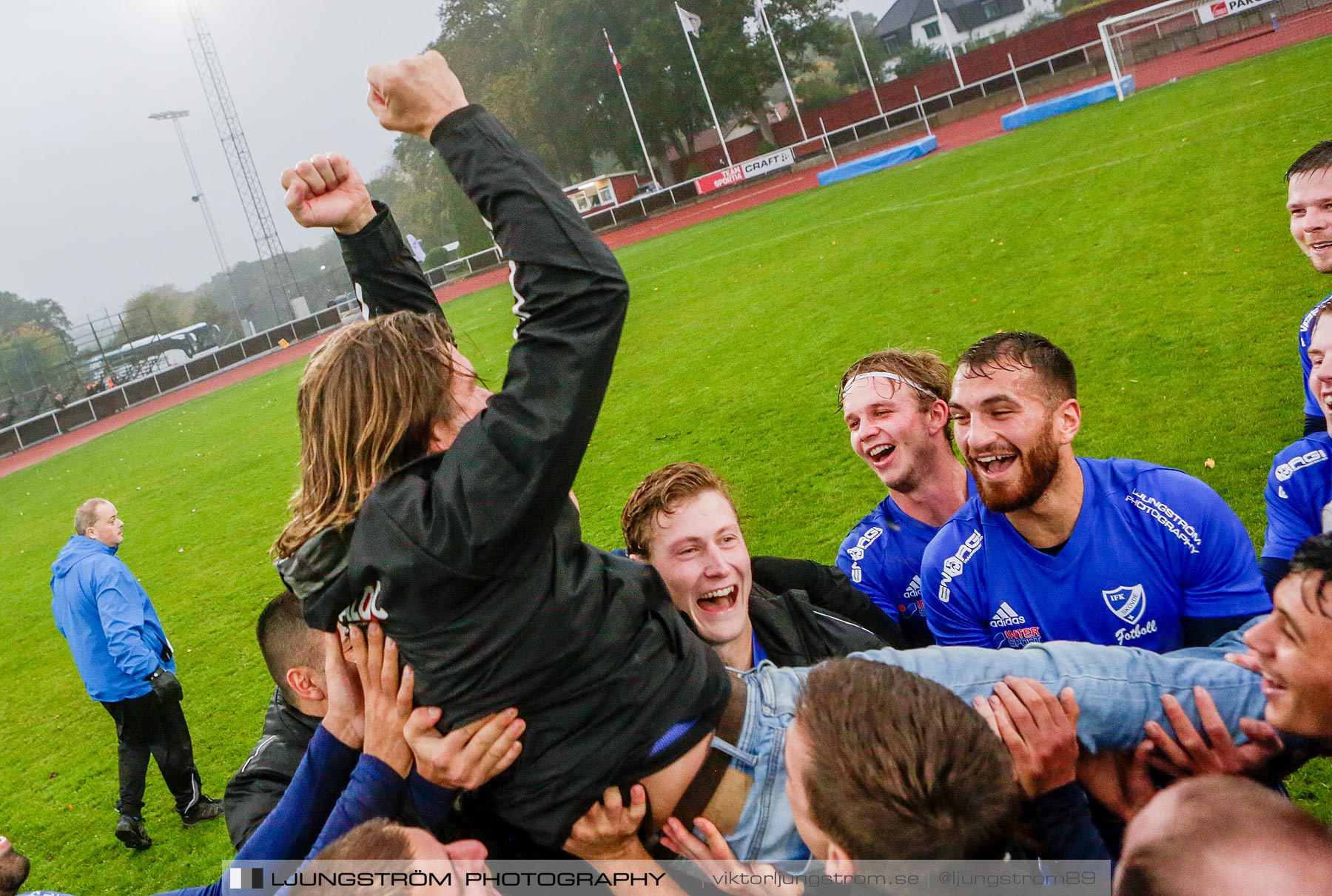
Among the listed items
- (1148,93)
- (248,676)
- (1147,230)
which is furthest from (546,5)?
(248,676)

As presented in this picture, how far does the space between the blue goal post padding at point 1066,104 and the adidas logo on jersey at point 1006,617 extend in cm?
2703

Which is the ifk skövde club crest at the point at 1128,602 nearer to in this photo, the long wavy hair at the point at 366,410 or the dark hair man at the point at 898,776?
the dark hair man at the point at 898,776

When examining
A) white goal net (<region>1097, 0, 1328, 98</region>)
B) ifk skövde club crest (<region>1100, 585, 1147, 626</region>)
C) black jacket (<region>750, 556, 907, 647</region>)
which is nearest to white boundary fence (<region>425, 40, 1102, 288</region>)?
white goal net (<region>1097, 0, 1328, 98</region>)

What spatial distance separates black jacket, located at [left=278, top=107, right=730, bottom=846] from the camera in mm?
1748

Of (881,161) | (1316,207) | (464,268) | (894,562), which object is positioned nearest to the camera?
(894,562)

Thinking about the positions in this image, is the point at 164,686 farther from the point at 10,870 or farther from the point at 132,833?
the point at 10,870

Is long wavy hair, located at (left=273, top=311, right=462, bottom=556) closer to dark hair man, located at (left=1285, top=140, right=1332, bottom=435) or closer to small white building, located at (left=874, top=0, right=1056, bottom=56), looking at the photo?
dark hair man, located at (left=1285, top=140, right=1332, bottom=435)

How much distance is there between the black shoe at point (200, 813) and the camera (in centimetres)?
633

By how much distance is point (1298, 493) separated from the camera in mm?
3332

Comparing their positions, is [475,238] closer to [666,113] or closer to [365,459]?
[666,113]

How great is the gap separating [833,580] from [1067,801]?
1.27m

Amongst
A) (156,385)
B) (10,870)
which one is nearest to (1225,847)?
(10,870)

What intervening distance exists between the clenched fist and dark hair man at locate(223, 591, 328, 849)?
6.02 feet

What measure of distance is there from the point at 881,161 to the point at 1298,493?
2782 centimetres
